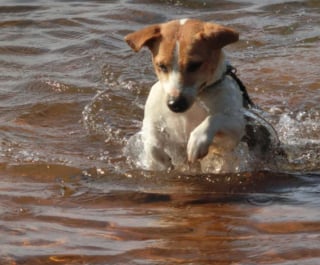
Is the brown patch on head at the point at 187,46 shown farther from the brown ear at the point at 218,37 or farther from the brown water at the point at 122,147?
the brown water at the point at 122,147

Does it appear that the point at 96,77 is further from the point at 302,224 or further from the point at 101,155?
the point at 302,224

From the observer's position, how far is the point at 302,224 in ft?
15.4

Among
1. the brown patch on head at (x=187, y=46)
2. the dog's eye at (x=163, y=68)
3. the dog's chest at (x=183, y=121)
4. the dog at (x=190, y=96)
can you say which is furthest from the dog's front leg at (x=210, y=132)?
the dog's eye at (x=163, y=68)

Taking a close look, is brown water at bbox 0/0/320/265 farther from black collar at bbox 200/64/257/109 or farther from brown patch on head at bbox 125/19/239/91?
brown patch on head at bbox 125/19/239/91

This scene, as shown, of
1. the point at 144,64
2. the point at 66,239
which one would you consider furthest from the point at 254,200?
the point at 144,64

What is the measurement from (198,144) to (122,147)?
153 centimetres

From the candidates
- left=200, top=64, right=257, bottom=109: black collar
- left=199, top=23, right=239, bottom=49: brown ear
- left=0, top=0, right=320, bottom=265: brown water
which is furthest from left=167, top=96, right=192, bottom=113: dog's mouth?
left=0, top=0, right=320, bottom=265: brown water

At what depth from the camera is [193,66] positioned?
17.5ft

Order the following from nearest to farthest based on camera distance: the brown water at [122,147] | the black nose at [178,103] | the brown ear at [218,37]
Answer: the brown water at [122,147], the black nose at [178,103], the brown ear at [218,37]

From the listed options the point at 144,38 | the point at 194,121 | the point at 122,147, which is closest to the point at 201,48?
the point at 144,38

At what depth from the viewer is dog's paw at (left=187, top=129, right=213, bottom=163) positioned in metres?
5.33

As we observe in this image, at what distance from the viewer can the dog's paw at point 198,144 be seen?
17.5 feet

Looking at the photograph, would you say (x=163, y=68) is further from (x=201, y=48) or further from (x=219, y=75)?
(x=219, y=75)

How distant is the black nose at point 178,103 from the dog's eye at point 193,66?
173mm
